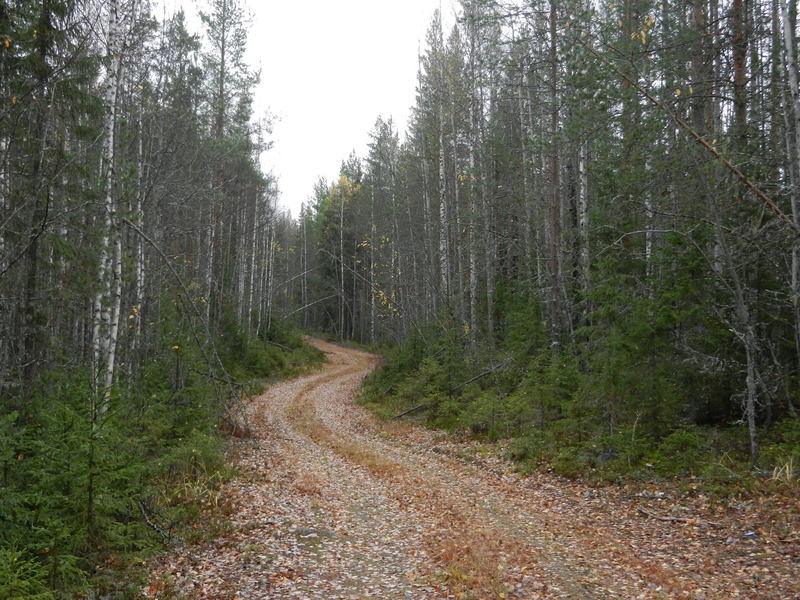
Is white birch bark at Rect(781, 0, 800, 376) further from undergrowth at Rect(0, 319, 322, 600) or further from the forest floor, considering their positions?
undergrowth at Rect(0, 319, 322, 600)

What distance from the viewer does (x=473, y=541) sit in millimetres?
6680

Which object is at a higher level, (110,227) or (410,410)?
(110,227)

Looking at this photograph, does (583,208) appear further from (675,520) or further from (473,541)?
(473,541)

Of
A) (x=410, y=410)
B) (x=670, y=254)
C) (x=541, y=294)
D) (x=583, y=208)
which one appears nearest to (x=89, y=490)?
(x=670, y=254)

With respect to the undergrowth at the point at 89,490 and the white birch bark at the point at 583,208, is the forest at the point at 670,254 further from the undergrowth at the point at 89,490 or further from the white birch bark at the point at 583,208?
the undergrowth at the point at 89,490

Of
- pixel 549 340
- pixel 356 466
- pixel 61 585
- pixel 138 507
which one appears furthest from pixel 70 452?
pixel 549 340

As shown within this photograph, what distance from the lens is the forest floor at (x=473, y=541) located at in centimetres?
538

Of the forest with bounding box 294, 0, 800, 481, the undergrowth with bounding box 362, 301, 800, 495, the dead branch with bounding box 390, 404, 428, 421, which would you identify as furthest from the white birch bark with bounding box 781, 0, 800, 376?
the dead branch with bounding box 390, 404, 428, 421

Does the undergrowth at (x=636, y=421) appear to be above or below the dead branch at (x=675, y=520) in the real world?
above

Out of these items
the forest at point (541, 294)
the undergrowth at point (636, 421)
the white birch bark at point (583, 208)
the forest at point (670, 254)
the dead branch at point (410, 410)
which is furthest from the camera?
the dead branch at point (410, 410)

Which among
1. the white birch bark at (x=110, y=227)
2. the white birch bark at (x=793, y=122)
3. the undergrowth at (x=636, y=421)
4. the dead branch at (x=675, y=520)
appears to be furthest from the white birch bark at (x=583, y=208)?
the white birch bark at (x=110, y=227)

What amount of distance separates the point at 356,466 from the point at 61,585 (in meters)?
6.79

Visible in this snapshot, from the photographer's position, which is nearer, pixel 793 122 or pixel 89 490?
pixel 89 490

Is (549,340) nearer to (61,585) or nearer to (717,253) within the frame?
(717,253)
